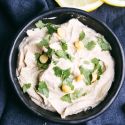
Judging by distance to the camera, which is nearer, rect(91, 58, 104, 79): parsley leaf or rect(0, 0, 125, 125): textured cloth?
rect(91, 58, 104, 79): parsley leaf

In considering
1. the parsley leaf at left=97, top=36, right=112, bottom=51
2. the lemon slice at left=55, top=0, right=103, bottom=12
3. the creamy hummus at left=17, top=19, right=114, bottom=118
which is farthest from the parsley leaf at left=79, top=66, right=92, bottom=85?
the lemon slice at left=55, top=0, right=103, bottom=12

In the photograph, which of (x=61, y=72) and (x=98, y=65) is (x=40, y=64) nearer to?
(x=61, y=72)

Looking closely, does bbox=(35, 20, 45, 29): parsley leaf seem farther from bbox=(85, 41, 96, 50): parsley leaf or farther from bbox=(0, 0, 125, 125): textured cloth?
bbox=(85, 41, 96, 50): parsley leaf

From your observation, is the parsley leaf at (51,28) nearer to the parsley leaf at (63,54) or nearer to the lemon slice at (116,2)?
the parsley leaf at (63,54)

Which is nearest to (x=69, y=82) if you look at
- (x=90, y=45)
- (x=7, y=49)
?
(x=90, y=45)

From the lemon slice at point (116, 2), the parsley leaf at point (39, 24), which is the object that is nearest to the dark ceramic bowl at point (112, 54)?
the parsley leaf at point (39, 24)

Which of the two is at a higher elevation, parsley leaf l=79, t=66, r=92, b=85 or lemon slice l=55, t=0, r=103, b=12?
lemon slice l=55, t=0, r=103, b=12
